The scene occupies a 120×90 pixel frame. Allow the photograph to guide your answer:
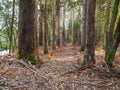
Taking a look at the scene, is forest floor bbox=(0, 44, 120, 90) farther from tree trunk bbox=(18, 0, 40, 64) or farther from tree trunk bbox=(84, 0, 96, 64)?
tree trunk bbox=(84, 0, 96, 64)

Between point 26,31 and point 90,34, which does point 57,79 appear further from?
point 26,31

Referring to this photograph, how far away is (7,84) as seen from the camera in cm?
589

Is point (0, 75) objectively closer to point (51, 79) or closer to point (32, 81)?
point (32, 81)

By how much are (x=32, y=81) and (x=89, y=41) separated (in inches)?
117

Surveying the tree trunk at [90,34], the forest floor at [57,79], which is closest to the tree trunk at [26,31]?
the forest floor at [57,79]

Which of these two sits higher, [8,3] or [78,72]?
[8,3]

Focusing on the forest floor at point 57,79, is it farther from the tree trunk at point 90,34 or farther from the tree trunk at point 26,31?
the tree trunk at point 90,34

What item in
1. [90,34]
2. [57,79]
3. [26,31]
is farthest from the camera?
[26,31]

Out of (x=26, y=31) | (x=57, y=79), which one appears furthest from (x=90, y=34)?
(x=57, y=79)

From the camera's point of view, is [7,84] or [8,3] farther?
[8,3]

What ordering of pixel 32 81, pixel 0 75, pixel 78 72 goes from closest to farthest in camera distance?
pixel 32 81
pixel 0 75
pixel 78 72

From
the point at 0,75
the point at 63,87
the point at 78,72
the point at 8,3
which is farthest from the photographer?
the point at 8,3

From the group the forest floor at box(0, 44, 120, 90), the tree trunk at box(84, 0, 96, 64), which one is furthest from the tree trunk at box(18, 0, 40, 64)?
the tree trunk at box(84, 0, 96, 64)

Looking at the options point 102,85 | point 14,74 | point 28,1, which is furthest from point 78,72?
point 28,1
